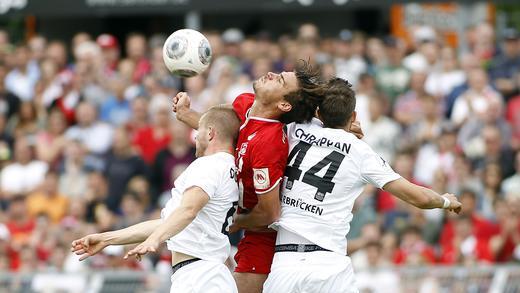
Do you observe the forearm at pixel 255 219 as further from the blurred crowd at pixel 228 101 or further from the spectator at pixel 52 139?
the spectator at pixel 52 139

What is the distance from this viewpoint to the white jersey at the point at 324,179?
28.8ft

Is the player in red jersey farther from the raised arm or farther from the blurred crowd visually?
the blurred crowd

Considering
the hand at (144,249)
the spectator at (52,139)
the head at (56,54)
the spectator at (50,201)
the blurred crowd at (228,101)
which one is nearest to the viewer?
the hand at (144,249)

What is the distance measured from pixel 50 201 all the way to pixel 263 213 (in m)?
8.50

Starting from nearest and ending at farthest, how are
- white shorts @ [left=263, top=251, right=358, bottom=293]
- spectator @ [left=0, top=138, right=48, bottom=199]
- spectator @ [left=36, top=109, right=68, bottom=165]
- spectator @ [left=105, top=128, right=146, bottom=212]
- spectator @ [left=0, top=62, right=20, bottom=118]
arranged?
1. white shorts @ [left=263, top=251, right=358, bottom=293]
2. spectator @ [left=105, top=128, right=146, bottom=212]
3. spectator @ [left=0, top=138, right=48, bottom=199]
4. spectator @ [left=36, top=109, right=68, bottom=165]
5. spectator @ [left=0, top=62, right=20, bottom=118]

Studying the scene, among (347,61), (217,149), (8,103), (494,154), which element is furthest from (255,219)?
(8,103)

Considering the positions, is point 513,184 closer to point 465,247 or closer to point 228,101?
point 465,247

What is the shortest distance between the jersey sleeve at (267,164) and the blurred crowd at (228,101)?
5.27 metres

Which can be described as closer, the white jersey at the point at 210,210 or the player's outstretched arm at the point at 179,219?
the player's outstretched arm at the point at 179,219

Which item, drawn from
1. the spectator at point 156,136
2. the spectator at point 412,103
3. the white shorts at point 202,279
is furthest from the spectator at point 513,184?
the white shorts at point 202,279

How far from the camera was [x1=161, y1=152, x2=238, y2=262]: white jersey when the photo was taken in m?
8.65

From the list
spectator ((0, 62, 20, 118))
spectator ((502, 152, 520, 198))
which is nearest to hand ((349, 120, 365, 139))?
spectator ((502, 152, 520, 198))

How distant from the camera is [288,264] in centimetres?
881

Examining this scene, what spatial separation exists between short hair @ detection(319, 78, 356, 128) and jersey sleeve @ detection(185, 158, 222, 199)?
0.86 m
